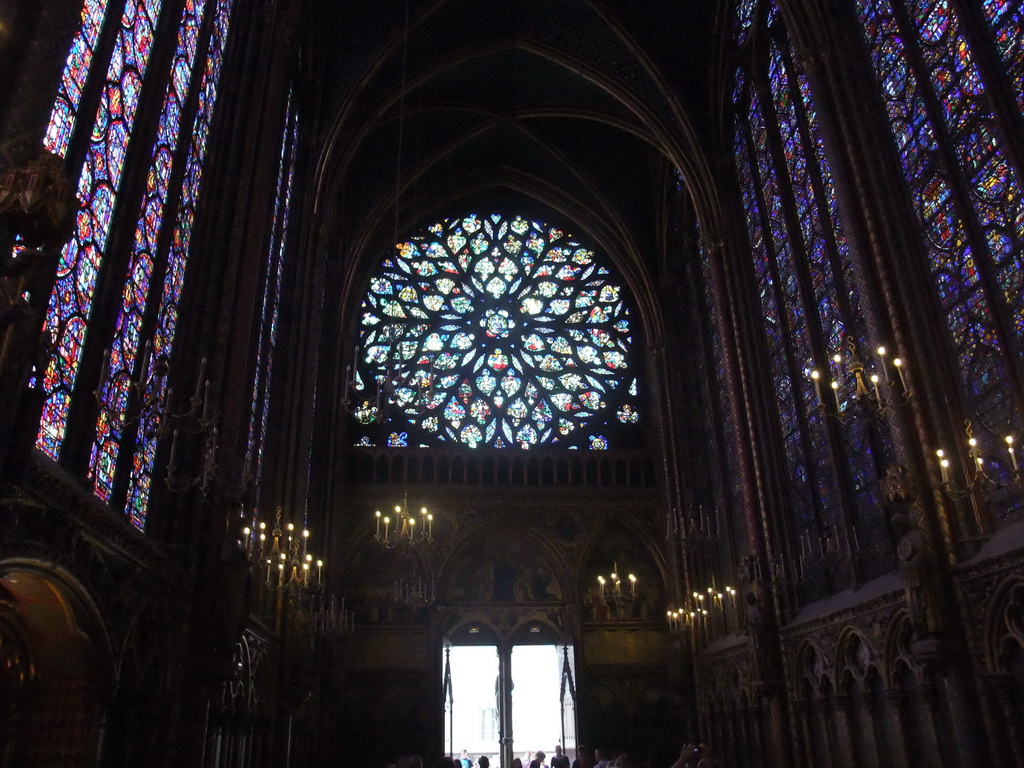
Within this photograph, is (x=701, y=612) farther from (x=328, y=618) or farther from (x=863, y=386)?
(x=863, y=386)

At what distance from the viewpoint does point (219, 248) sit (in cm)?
1105

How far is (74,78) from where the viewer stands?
7.57 m

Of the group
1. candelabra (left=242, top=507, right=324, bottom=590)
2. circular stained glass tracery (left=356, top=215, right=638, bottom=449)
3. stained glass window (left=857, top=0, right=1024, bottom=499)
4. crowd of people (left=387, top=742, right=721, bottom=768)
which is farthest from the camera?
circular stained glass tracery (left=356, top=215, right=638, bottom=449)

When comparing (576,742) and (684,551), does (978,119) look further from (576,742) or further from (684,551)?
(576,742)

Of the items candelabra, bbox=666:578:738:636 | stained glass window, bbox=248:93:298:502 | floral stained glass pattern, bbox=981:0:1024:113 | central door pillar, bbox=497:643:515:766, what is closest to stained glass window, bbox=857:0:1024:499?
floral stained glass pattern, bbox=981:0:1024:113

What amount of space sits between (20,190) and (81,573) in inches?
144

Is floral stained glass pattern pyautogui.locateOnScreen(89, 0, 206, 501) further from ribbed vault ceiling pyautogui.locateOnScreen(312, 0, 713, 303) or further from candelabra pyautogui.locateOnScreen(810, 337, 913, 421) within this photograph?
candelabra pyautogui.locateOnScreen(810, 337, 913, 421)

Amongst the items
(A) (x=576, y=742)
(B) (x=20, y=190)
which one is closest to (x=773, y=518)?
(A) (x=576, y=742)

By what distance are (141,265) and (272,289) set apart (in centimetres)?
570

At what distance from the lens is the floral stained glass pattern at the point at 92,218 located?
24.2ft

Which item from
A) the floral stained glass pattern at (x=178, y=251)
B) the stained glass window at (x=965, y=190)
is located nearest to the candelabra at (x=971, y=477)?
the stained glass window at (x=965, y=190)

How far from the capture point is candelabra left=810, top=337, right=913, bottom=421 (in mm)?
8094

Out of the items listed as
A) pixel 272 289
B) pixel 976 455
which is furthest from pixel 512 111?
pixel 976 455

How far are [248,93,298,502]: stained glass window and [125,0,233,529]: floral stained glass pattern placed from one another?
260 cm
